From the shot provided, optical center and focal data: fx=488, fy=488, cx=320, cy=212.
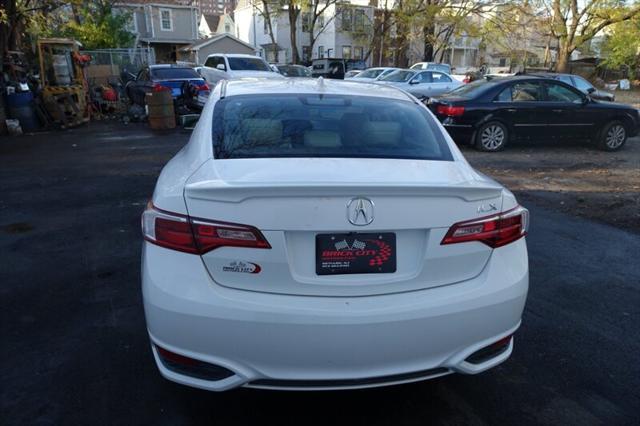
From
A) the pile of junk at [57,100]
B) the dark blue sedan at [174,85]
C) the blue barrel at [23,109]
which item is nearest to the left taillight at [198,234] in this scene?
the pile of junk at [57,100]

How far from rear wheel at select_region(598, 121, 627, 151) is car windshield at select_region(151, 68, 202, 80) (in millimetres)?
12322

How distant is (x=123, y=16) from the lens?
110ft

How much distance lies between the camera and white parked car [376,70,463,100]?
59.3ft

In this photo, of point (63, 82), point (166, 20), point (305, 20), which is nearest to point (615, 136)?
point (63, 82)

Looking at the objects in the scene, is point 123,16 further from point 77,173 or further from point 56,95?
point 77,173

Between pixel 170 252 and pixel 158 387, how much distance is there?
1.04 metres

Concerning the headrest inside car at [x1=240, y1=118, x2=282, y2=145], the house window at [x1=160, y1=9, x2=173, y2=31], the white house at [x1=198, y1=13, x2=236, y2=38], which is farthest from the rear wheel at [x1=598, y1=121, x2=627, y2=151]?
the white house at [x1=198, y1=13, x2=236, y2=38]

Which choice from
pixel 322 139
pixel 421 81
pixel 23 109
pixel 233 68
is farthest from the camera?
pixel 421 81

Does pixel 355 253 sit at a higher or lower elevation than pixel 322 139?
lower

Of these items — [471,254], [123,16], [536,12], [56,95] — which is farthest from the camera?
[123,16]

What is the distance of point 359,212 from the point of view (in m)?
2.10

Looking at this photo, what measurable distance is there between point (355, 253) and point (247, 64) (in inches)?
666

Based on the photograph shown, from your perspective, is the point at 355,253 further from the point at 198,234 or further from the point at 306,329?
the point at 198,234

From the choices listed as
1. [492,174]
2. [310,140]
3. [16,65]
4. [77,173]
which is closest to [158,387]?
[310,140]
